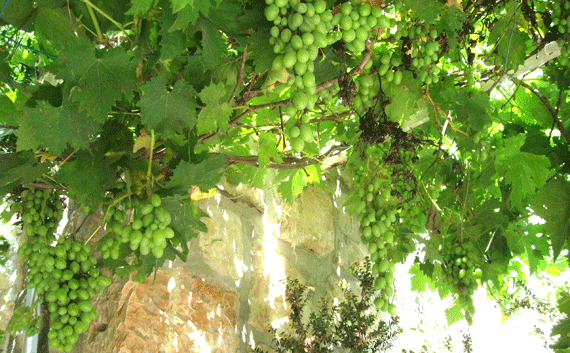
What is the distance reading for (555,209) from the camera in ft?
4.67

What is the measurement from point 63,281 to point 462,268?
4.33ft

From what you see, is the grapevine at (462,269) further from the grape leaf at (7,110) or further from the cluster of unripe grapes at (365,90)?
the grape leaf at (7,110)

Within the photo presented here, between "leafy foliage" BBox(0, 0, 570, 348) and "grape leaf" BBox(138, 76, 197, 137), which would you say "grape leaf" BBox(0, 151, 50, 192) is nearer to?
"leafy foliage" BBox(0, 0, 570, 348)

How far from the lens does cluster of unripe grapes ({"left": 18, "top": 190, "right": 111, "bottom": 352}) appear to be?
95 centimetres

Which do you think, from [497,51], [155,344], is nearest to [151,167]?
[155,344]

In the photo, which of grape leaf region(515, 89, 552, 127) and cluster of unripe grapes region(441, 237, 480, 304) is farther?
grape leaf region(515, 89, 552, 127)

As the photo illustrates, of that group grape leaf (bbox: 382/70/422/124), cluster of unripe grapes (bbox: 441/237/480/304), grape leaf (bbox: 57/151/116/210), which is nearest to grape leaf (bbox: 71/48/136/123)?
grape leaf (bbox: 57/151/116/210)

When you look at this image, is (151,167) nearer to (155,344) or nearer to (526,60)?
(155,344)

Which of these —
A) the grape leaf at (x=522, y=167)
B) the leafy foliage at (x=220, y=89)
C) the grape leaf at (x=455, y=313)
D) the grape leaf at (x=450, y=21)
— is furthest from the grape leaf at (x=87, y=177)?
the grape leaf at (x=455, y=313)

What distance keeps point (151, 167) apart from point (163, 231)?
0.61ft

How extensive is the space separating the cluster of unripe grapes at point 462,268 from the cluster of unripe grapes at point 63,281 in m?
1.20

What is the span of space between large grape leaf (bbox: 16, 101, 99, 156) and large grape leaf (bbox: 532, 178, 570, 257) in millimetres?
1424

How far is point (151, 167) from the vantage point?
936mm

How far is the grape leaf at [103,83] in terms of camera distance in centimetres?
83
